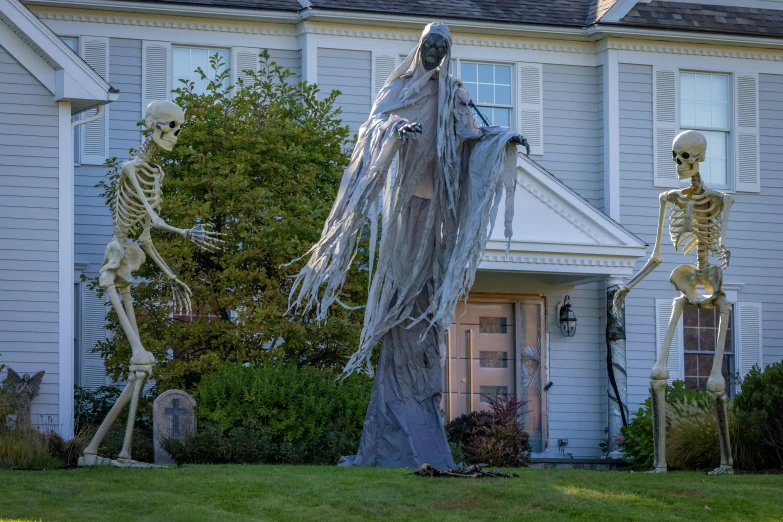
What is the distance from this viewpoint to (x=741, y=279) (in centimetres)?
2116

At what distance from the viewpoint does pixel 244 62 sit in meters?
19.7

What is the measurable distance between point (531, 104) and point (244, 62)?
14.7ft

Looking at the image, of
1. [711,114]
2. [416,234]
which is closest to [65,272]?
[416,234]

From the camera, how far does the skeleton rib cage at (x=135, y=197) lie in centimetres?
1139

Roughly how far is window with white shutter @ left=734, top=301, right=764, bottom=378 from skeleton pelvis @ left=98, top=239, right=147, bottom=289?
1216 cm

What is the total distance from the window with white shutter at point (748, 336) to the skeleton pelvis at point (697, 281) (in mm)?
9063

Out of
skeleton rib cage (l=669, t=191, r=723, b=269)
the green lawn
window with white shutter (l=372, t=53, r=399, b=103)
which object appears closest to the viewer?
the green lawn

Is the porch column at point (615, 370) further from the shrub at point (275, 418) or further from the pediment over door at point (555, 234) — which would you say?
the shrub at point (275, 418)

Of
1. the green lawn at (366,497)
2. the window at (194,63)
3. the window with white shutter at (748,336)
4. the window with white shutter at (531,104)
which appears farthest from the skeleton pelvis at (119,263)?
the window with white shutter at (748,336)

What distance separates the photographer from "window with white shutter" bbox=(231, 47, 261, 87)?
64.2 feet

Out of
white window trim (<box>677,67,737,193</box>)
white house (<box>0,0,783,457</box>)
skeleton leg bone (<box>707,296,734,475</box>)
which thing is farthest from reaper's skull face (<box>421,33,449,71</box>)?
white window trim (<box>677,67,737,193</box>)

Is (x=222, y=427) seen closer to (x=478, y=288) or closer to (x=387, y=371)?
(x=387, y=371)

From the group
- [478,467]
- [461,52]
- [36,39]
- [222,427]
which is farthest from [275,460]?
[461,52]

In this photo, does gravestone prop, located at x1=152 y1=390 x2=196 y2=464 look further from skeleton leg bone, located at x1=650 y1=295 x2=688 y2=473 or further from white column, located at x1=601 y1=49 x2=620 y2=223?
white column, located at x1=601 y1=49 x2=620 y2=223
